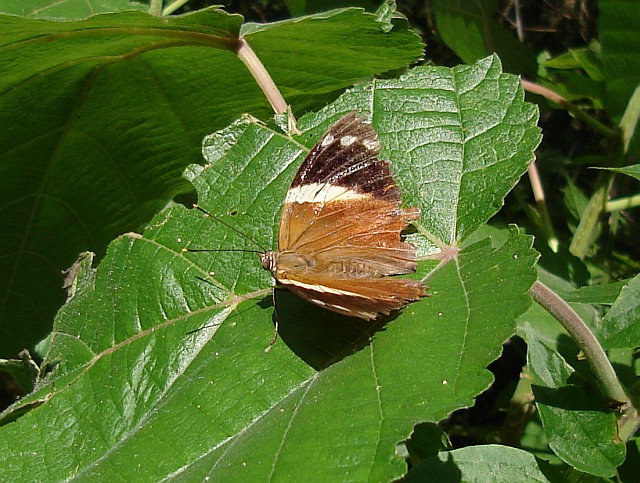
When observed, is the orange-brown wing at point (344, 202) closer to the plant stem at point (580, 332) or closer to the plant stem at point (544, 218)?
the plant stem at point (580, 332)

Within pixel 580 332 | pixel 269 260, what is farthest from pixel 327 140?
pixel 580 332

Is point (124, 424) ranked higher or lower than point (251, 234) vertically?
lower

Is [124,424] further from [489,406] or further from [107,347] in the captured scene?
[489,406]

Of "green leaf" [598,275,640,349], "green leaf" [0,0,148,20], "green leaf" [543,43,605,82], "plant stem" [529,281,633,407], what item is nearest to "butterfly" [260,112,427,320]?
"plant stem" [529,281,633,407]

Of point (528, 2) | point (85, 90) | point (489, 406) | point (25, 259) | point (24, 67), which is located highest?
point (24, 67)

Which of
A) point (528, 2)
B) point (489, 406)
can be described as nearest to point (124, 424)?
point (489, 406)

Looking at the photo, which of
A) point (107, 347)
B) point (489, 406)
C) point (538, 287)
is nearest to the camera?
point (538, 287)

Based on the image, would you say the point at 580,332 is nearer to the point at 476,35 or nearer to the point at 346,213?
the point at 346,213
